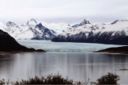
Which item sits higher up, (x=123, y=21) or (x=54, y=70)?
(x=123, y=21)

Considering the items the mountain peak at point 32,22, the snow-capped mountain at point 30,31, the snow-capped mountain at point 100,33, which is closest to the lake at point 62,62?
Result: the snow-capped mountain at point 30,31

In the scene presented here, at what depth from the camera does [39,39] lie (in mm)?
12312

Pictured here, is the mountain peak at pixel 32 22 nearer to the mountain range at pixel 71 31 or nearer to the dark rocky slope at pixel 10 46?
the mountain range at pixel 71 31

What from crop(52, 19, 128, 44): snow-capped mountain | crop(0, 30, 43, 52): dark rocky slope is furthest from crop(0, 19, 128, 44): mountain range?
crop(0, 30, 43, 52): dark rocky slope

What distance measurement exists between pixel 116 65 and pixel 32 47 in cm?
565

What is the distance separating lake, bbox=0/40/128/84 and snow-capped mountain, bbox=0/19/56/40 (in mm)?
232

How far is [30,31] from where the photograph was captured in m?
13.0

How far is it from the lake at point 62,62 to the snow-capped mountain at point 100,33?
44 centimetres

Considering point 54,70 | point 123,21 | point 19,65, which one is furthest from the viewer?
point 19,65

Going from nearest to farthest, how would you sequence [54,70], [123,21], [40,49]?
[40,49] → [123,21] → [54,70]

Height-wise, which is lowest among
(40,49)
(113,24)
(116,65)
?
(116,65)

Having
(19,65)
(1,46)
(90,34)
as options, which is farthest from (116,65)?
(1,46)

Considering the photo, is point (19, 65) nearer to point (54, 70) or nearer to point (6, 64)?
point (6, 64)

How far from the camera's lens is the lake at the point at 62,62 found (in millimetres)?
12312
